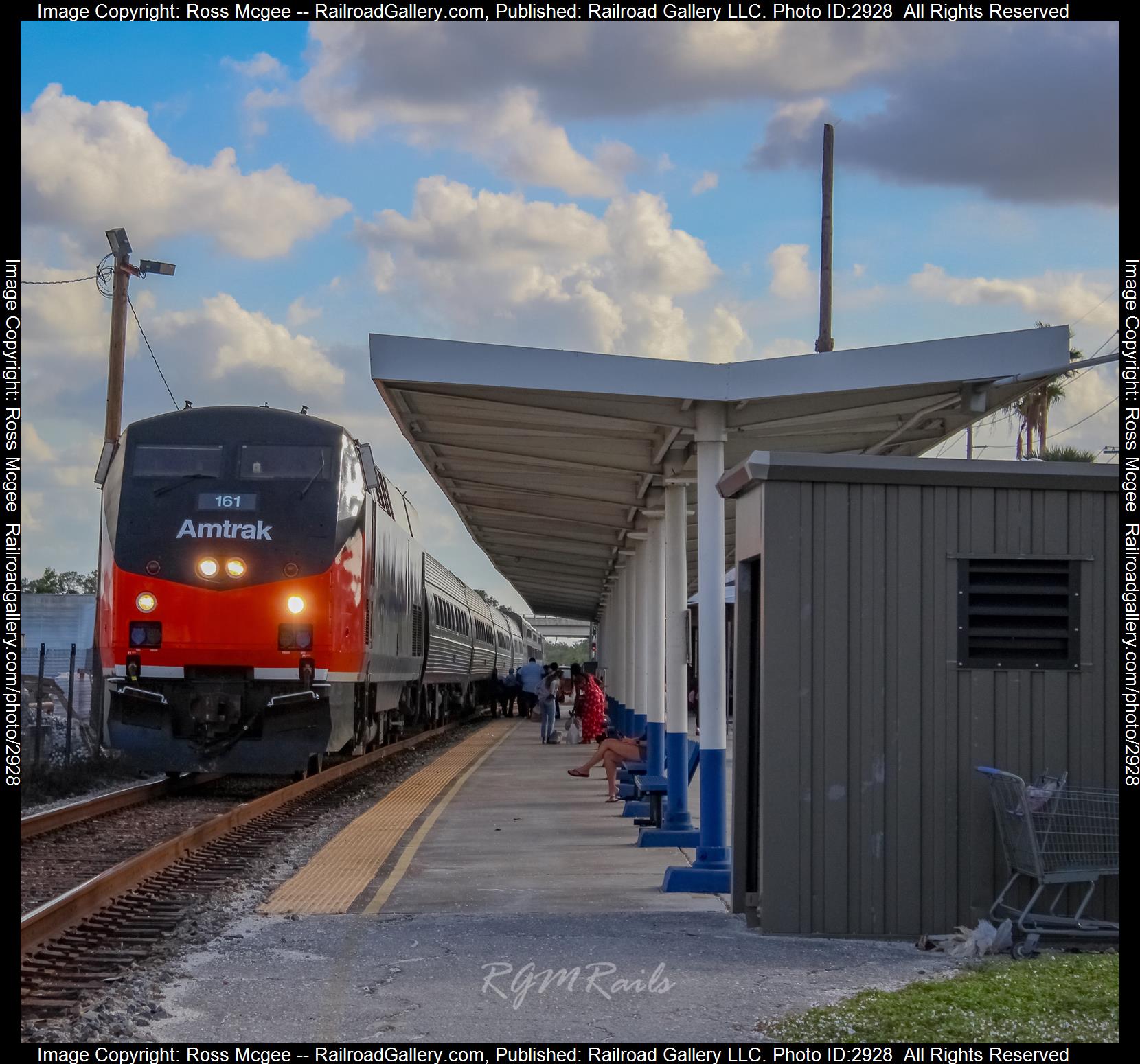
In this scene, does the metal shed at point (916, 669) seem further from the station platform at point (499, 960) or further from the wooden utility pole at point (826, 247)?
the wooden utility pole at point (826, 247)

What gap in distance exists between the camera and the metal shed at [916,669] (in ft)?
23.2

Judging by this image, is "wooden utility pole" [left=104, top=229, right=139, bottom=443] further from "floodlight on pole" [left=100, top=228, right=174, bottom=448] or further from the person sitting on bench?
the person sitting on bench

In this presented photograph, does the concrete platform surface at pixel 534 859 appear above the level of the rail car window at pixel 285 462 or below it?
below

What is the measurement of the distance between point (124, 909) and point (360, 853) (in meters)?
2.51

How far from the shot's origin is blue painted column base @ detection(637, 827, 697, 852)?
10578 mm

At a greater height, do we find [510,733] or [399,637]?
[399,637]

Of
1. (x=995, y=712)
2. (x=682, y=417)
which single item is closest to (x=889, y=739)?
(x=995, y=712)

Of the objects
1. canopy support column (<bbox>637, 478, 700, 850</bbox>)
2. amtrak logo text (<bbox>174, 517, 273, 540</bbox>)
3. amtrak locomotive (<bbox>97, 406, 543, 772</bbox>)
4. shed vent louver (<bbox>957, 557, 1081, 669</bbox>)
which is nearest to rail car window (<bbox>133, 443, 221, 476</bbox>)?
amtrak locomotive (<bbox>97, 406, 543, 772</bbox>)

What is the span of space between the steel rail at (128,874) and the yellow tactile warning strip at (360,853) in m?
0.95

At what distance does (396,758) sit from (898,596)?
51.5 feet

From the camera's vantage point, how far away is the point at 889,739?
7152mm

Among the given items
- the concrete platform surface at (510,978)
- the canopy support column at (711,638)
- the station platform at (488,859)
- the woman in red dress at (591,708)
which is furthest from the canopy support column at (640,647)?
the concrete platform surface at (510,978)
